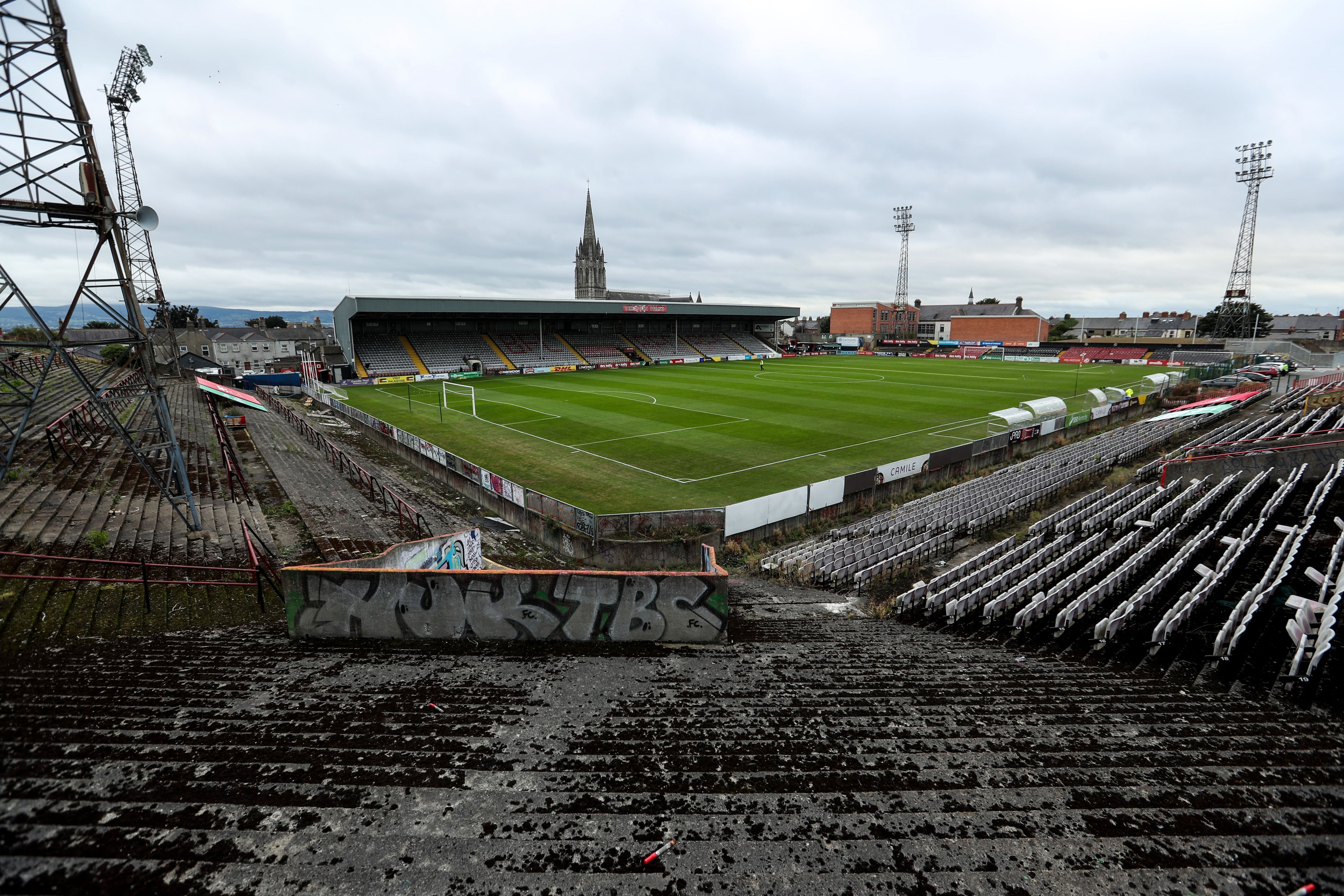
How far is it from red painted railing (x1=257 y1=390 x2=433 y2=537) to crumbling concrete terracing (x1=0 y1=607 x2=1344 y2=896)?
1027 centimetres

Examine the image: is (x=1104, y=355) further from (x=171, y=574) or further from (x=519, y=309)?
(x=171, y=574)

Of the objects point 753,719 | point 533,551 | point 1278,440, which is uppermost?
point 1278,440

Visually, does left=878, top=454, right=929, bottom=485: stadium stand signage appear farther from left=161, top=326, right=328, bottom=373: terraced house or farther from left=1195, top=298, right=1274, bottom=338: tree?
left=1195, top=298, right=1274, bottom=338: tree

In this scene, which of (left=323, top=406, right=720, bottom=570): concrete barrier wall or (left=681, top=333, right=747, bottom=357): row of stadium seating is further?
(left=681, top=333, right=747, bottom=357): row of stadium seating

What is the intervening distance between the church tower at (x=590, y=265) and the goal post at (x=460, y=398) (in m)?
102

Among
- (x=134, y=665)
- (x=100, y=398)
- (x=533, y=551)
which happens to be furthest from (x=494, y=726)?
(x=100, y=398)

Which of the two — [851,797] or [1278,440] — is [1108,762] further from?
[1278,440]

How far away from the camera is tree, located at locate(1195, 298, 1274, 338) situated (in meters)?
88.3

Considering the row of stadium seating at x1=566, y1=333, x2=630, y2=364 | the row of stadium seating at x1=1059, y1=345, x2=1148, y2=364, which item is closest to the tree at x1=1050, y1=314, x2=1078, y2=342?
the row of stadium seating at x1=1059, y1=345, x2=1148, y2=364

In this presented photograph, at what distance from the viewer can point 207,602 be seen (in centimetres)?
1091

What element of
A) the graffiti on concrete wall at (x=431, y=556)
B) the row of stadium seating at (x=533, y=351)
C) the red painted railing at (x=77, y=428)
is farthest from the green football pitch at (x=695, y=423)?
the red painted railing at (x=77, y=428)

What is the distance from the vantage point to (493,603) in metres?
9.91

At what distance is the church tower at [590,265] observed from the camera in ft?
510

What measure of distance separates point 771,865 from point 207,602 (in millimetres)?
10966
